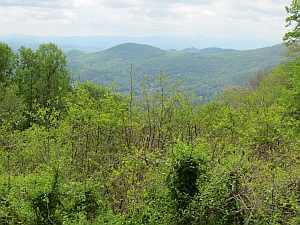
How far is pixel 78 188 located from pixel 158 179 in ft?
7.12

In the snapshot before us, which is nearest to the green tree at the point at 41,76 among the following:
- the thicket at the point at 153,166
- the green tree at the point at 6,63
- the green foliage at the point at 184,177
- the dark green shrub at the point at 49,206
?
the green tree at the point at 6,63

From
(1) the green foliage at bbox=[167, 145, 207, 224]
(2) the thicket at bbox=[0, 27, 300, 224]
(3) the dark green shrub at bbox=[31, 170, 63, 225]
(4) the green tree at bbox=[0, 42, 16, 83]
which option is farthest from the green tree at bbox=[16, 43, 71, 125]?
(1) the green foliage at bbox=[167, 145, 207, 224]

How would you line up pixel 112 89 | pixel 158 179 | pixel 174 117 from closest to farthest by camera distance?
pixel 158 179 < pixel 174 117 < pixel 112 89

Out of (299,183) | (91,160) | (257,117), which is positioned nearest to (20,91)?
(91,160)

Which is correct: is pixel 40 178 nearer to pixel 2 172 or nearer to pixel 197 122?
pixel 2 172

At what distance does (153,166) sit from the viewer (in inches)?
299

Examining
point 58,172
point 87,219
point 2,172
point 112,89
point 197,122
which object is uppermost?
point 112,89

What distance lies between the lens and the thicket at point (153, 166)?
6598 millimetres

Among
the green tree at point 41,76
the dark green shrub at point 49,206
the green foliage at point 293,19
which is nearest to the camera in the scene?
the dark green shrub at point 49,206

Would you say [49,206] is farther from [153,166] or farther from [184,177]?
[184,177]

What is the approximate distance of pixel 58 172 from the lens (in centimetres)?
764

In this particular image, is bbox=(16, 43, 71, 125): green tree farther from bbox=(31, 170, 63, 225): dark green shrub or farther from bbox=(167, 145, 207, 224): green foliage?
bbox=(167, 145, 207, 224): green foliage

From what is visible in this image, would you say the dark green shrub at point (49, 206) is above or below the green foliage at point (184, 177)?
below

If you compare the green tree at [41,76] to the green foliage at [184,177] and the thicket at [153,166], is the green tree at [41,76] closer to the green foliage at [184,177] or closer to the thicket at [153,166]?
the thicket at [153,166]
